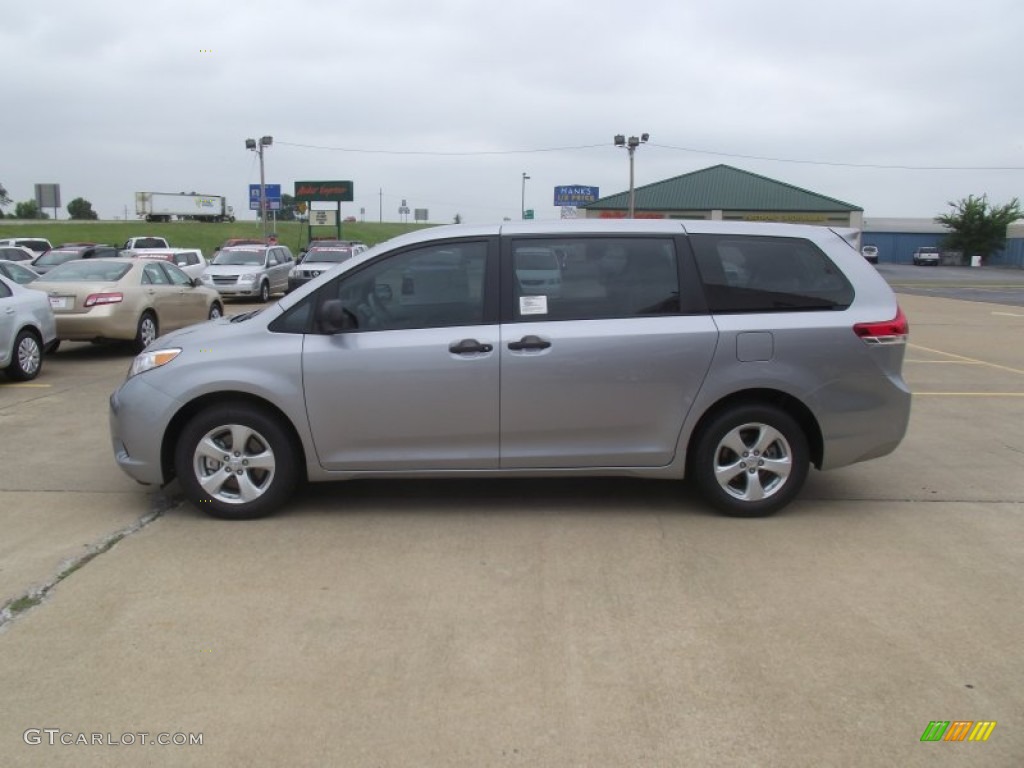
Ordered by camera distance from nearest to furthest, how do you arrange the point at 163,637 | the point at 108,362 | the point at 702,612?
the point at 163,637
the point at 702,612
the point at 108,362

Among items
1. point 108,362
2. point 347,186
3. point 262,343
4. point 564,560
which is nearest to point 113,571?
point 262,343

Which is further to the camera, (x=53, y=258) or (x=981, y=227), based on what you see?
(x=981, y=227)

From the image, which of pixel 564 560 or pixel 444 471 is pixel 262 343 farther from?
→ pixel 564 560

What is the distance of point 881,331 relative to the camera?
17.1 ft

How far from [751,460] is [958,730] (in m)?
2.26

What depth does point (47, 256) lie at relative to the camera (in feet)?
82.5

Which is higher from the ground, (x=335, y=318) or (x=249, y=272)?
(x=249, y=272)

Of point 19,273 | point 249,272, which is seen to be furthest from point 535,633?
point 249,272

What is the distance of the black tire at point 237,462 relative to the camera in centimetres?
510

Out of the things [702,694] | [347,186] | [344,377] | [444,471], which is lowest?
[702,694]

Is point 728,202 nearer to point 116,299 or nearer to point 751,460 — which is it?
point 116,299

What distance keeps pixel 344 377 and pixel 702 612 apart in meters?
2.42

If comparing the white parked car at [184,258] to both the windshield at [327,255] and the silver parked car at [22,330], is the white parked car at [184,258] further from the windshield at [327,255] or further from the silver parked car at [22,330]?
the silver parked car at [22,330]

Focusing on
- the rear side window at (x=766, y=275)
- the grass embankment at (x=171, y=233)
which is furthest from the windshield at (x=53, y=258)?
the grass embankment at (x=171, y=233)
